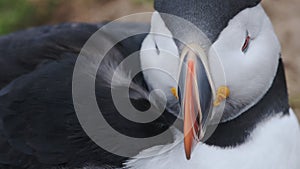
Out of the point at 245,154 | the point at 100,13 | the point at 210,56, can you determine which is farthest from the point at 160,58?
the point at 100,13

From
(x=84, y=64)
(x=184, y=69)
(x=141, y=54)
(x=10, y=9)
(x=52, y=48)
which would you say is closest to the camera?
(x=184, y=69)

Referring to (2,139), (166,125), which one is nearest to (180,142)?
(166,125)

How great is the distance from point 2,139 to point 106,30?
54 cm

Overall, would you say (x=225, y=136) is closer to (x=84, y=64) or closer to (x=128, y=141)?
(x=128, y=141)

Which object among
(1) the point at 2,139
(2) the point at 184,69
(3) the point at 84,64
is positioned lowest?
(1) the point at 2,139

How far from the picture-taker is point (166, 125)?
212cm

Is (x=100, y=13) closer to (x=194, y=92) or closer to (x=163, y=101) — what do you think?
(x=163, y=101)

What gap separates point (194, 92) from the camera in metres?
1.78

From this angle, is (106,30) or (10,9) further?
(10,9)

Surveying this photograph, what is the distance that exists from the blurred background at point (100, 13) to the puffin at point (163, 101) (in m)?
1.42

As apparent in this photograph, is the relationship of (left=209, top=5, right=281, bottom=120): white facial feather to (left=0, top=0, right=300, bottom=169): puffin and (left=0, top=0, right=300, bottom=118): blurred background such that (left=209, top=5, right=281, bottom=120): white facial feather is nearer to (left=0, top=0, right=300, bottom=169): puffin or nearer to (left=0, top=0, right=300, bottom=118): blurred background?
(left=0, top=0, right=300, bottom=169): puffin

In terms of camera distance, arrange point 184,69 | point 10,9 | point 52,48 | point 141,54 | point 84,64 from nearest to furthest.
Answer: point 184,69, point 141,54, point 84,64, point 52,48, point 10,9

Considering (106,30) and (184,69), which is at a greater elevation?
(184,69)

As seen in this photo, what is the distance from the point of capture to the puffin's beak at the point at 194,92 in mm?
1778
